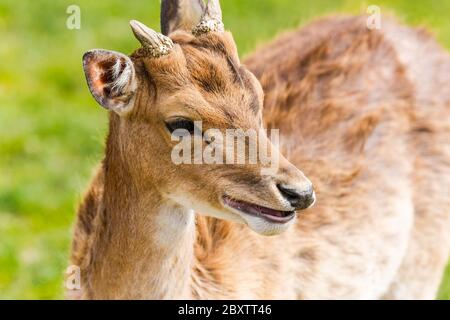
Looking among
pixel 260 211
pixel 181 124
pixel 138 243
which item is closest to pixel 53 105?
pixel 138 243

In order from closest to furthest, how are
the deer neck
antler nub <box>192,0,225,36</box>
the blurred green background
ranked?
1. antler nub <box>192,0,225,36</box>
2. the deer neck
3. the blurred green background

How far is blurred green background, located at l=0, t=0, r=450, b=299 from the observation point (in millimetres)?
9383

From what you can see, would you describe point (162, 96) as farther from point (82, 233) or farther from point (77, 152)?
point (77, 152)

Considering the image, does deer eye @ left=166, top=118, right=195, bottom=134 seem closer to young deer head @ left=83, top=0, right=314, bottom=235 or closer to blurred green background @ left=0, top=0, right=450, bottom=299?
young deer head @ left=83, top=0, right=314, bottom=235

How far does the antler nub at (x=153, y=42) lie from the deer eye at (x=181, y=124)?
0.37 metres

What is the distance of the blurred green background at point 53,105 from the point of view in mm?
9383

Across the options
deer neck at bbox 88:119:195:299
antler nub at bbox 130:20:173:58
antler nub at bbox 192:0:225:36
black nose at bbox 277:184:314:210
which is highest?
antler nub at bbox 192:0:225:36

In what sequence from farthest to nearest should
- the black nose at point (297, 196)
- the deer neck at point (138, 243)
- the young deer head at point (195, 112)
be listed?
the deer neck at point (138, 243)
the young deer head at point (195, 112)
the black nose at point (297, 196)

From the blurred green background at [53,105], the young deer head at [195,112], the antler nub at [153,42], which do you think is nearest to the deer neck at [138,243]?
the young deer head at [195,112]

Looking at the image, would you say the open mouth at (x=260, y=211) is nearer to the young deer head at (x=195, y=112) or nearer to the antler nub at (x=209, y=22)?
the young deer head at (x=195, y=112)

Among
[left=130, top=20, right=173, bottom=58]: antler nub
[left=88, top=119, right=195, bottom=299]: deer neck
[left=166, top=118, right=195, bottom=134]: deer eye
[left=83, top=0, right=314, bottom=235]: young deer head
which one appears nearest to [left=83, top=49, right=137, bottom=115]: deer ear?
[left=83, top=0, right=314, bottom=235]: young deer head

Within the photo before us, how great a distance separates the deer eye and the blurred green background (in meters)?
2.71
